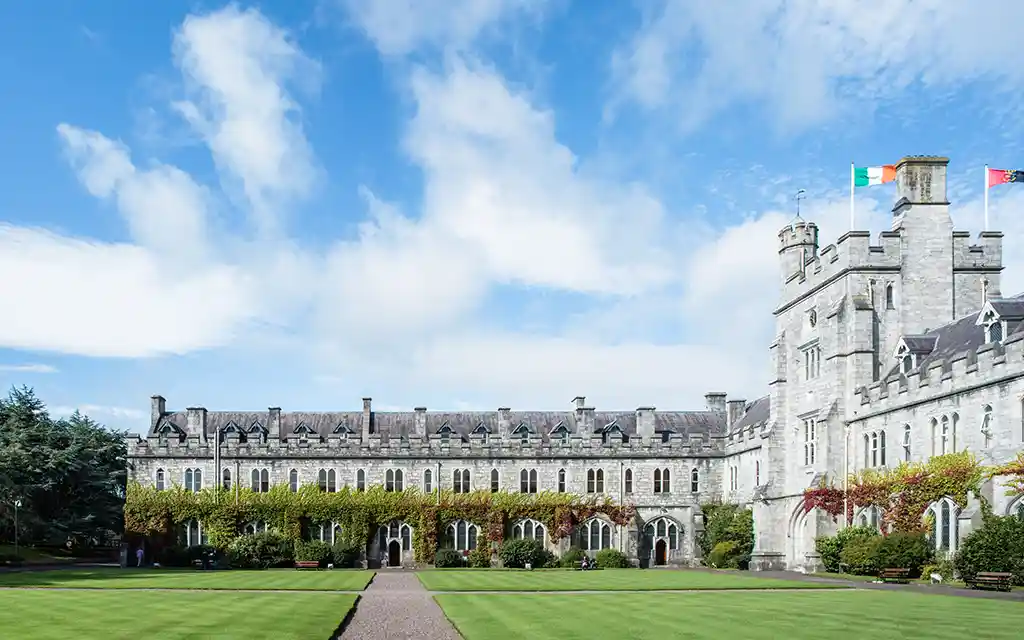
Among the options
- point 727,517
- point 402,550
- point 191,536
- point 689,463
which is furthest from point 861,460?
point 191,536

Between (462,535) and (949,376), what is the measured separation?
30684 millimetres

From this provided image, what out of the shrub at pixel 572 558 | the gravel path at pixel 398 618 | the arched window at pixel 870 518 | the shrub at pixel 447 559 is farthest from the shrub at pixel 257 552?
the arched window at pixel 870 518

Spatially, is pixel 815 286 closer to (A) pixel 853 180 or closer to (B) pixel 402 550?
(A) pixel 853 180

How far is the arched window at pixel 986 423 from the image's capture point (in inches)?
1508

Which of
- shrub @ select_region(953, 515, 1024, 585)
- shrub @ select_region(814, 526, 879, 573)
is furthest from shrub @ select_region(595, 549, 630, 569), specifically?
shrub @ select_region(953, 515, 1024, 585)

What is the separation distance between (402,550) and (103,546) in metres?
25.3

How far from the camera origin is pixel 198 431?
66.4 m

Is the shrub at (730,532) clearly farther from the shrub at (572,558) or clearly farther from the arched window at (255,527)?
the arched window at (255,527)

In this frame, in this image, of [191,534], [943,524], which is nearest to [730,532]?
[943,524]

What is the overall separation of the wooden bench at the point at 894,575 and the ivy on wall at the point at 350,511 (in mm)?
24655

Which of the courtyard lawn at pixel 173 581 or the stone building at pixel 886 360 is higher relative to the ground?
the stone building at pixel 886 360

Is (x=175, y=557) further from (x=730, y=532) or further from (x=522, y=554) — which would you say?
(x=730, y=532)

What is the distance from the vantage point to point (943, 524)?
41.1 metres

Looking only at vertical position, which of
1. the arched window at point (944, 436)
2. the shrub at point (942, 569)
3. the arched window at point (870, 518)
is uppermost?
the arched window at point (944, 436)
